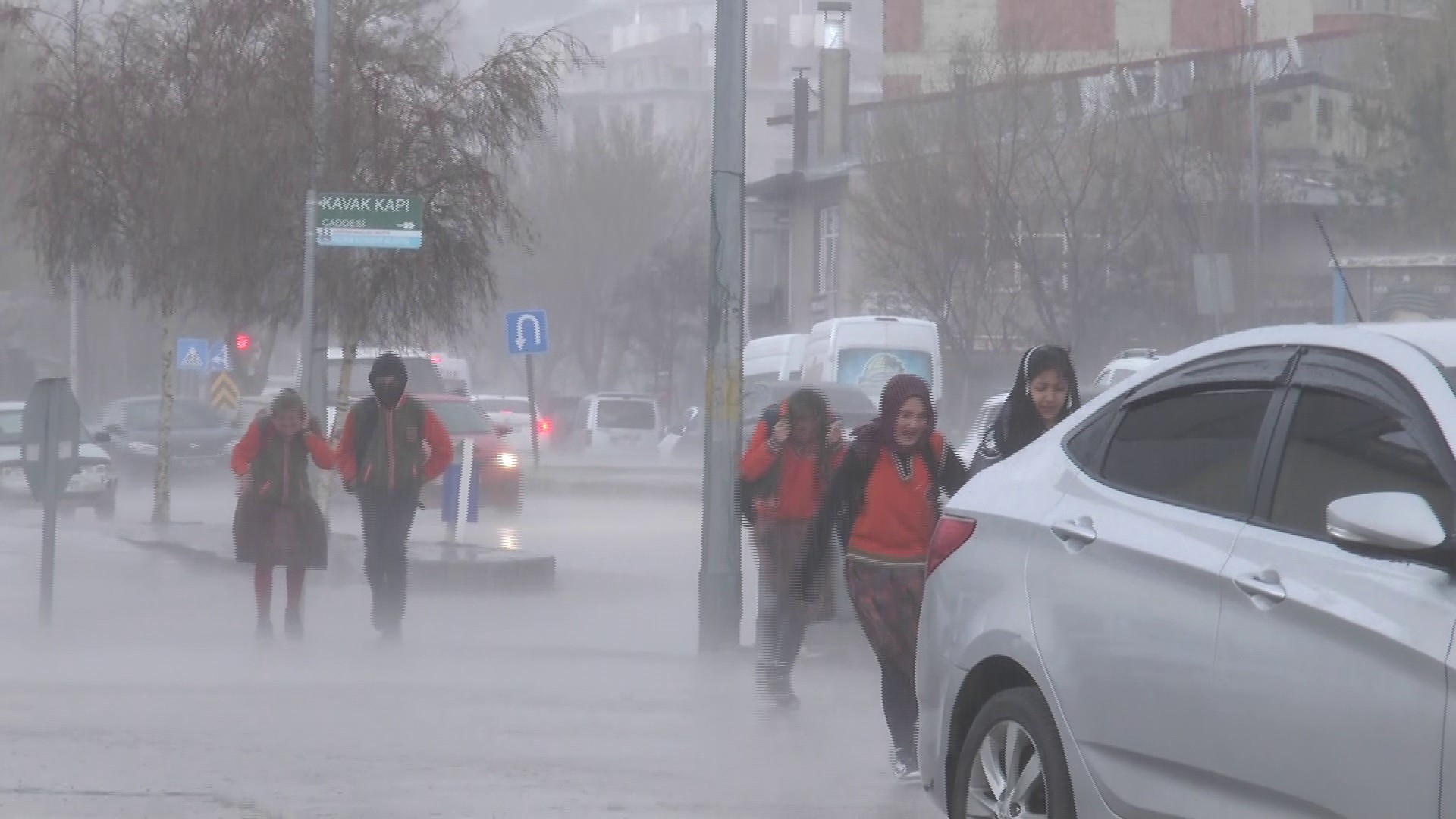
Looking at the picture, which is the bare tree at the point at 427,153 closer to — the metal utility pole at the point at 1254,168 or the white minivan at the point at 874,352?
the white minivan at the point at 874,352

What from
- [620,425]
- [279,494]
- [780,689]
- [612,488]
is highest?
[279,494]

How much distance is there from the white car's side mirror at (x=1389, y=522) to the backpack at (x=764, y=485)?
6.33 meters

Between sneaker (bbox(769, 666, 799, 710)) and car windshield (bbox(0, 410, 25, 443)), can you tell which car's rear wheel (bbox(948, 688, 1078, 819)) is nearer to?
sneaker (bbox(769, 666, 799, 710))

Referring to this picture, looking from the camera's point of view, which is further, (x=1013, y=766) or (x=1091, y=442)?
(x=1091, y=442)

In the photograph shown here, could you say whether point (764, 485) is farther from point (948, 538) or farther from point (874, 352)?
point (874, 352)

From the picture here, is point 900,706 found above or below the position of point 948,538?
below

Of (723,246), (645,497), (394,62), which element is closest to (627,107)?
(645,497)

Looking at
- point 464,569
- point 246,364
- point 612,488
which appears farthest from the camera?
point 246,364

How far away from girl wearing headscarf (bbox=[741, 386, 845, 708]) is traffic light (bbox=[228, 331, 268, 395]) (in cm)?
2939

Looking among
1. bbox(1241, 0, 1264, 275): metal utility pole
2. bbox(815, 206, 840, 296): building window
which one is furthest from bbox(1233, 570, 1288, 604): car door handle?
bbox(815, 206, 840, 296): building window

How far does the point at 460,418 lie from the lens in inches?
1080

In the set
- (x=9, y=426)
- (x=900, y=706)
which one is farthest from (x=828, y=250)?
(x=900, y=706)

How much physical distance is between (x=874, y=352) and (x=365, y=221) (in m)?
17.9

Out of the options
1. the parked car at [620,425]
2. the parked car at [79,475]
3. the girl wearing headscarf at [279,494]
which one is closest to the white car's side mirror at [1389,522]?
the girl wearing headscarf at [279,494]
